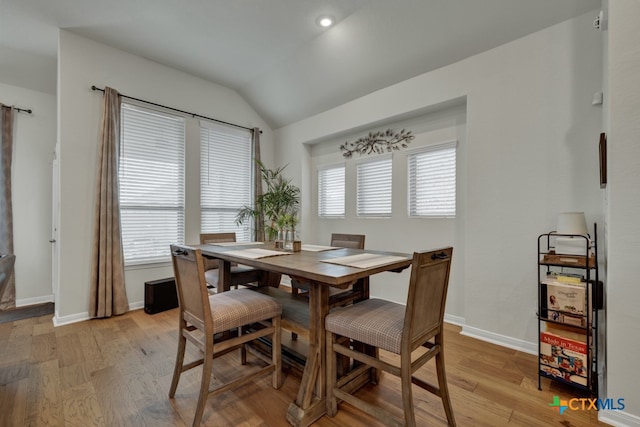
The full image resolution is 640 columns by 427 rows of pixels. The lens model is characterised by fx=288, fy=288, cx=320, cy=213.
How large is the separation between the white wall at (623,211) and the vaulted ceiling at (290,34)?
2.95ft

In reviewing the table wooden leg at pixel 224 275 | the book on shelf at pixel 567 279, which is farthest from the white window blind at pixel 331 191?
the book on shelf at pixel 567 279

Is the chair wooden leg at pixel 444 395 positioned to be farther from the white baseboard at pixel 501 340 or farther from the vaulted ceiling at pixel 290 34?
the vaulted ceiling at pixel 290 34

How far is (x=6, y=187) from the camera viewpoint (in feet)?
11.5

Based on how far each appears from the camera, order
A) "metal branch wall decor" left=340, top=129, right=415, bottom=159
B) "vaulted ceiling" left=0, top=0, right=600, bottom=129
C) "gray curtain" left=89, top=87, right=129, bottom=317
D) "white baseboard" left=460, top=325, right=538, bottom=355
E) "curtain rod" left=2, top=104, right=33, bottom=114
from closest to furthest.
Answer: "white baseboard" left=460, top=325, right=538, bottom=355 → "vaulted ceiling" left=0, top=0, right=600, bottom=129 → "gray curtain" left=89, top=87, right=129, bottom=317 → "metal branch wall decor" left=340, top=129, right=415, bottom=159 → "curtain rod" left=2, top=104, right=33, bottom=114

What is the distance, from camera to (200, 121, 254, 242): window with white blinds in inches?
166

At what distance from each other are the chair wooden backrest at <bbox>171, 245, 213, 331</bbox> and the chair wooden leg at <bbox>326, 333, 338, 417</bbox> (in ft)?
2.15

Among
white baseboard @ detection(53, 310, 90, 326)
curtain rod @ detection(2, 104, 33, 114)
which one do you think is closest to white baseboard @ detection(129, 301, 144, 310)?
white baseboard @ detection(53, 310, 90, 326)

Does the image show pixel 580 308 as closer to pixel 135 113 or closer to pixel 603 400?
pixel 603 400

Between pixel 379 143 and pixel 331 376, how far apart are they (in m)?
2.84

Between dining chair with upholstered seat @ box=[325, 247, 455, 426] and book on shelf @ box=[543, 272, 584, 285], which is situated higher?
book on shelf @ box=[543, 272, 584, 285]

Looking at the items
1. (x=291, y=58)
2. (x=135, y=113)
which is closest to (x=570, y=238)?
(x=291, y=58)

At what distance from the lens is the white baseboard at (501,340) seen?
7.81 feet

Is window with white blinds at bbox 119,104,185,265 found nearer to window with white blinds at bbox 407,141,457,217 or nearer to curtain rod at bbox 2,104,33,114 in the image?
curtain rod at bbox 2,104,33,114

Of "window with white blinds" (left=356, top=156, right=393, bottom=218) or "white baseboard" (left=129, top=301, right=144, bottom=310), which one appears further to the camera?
"window with white blinds" (left=356, top=156, right=393, bottom=218)
